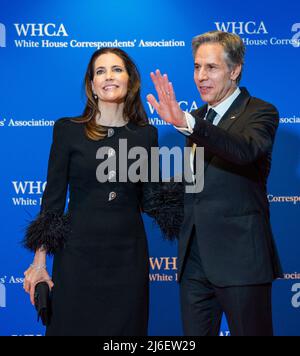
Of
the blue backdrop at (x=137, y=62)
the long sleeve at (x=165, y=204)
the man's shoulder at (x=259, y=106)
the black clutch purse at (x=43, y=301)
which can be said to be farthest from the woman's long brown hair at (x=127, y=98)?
the blue backdrop at (x=137, y=62)

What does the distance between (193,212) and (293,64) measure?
2.01m

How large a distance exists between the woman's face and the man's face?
37cm

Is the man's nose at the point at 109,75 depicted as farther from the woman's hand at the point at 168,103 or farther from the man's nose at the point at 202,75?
the woman's hand at the point at 168,103

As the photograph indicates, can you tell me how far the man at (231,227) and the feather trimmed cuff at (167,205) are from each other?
186 millimetres

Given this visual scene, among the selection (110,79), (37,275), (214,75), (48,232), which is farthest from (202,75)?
(37,275)

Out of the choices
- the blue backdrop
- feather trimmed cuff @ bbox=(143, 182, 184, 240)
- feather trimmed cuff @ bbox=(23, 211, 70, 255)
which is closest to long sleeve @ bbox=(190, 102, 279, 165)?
feather trimmed cuff @ bbox=(143, 182, 184, 240)

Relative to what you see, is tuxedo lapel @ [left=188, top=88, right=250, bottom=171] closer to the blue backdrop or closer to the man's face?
the man's face

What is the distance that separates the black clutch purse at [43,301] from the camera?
2.83 metres

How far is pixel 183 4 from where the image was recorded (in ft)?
14.2

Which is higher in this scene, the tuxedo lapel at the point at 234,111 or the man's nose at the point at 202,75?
the man's nose at the point at 202,75

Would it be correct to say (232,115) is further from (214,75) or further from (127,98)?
(127,98)
